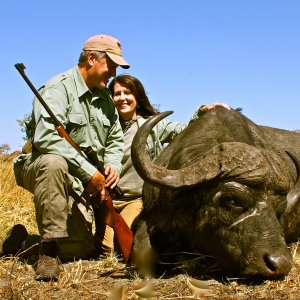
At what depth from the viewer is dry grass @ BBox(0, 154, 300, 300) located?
13.8ft

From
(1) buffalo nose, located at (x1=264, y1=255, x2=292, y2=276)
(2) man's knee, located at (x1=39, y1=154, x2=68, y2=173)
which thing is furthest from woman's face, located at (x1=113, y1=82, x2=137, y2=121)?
(1) buffalo nose, located at (x1=264, y1=255, x2=292, y2=276)

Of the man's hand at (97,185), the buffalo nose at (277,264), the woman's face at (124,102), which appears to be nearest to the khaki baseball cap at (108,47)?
the woman's face at (124,102)

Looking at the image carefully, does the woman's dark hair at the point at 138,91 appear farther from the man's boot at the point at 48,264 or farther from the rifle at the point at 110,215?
the man's boot at the point at 48,264

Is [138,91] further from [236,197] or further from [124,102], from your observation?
[236,197]

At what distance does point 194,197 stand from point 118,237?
1.02 m

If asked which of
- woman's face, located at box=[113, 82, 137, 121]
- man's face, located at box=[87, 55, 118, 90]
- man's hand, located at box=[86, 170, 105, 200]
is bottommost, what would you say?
man's hand, located at box=[86, 170, 105, 200]

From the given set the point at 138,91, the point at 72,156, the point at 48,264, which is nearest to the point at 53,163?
the point at 72,156

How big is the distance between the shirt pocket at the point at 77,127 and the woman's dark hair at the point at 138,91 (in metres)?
1.49

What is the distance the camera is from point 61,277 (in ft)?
16.0

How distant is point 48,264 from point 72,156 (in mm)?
1022

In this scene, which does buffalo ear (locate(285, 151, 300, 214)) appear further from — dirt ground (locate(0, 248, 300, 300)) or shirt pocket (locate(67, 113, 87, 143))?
shirt pocket (locate(67, 113, 87, 143))

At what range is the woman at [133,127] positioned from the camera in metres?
6.78

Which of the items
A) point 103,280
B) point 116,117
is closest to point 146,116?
point 116,117

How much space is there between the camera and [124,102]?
23.2 feet
